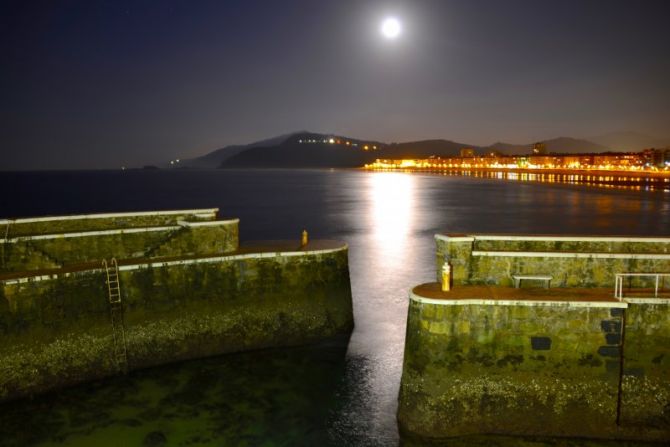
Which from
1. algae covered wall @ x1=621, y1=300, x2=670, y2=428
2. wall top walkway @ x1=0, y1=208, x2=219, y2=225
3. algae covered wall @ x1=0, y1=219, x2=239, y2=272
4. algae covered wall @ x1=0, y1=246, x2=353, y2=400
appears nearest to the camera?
algae covered wall @ x1=621, y1=300, x2=670, y2=428

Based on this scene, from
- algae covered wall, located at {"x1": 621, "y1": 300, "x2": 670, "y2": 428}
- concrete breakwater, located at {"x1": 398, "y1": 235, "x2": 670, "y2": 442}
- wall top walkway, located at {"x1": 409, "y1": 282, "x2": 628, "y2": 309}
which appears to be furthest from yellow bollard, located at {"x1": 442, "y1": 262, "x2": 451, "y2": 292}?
algae covered wall, located at {"x1": 621, "y1": 300, "x2": 670, "y2": 428}

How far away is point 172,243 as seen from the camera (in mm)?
17422

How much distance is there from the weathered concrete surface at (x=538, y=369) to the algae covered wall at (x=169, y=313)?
6.79 meters

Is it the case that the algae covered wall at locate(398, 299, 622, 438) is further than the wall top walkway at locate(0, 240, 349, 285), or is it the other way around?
the wall top walkway at locate(0, 240, 349, 285)

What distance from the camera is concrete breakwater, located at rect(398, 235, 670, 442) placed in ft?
35.8

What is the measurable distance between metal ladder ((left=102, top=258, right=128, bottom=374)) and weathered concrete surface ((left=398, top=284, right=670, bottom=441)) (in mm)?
9025

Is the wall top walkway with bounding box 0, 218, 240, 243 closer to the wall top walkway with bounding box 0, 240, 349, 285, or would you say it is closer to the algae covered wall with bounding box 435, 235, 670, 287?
the wall top walkway with bounding box 0, 240, 349, 285

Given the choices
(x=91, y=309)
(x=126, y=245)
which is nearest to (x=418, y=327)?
(x=91, y=309)

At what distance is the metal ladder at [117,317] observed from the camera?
49.1 feet

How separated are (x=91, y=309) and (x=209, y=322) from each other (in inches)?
138

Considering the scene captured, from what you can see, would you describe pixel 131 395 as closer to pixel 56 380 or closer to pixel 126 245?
pixel 56 380

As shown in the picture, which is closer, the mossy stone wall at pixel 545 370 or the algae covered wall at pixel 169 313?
the mossy stone wall at pixel 545 370

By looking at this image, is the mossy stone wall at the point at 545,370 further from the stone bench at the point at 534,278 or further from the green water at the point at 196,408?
the green water at the point at 196,408

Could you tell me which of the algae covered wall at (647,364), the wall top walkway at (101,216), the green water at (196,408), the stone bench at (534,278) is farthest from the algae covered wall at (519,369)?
the wall top walkway at (101,216)
